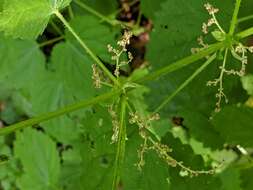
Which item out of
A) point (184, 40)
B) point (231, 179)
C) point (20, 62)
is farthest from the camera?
point (20, 62)

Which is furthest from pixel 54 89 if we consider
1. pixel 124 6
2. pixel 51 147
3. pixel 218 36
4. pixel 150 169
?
pixel 218 36

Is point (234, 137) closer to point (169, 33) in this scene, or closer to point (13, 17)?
point (169, 33)

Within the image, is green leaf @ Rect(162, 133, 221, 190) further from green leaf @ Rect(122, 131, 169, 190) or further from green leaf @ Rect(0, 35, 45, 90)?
green leaf @ Rect(0, 35, 45, 90)

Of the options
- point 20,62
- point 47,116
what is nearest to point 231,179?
point 47,116

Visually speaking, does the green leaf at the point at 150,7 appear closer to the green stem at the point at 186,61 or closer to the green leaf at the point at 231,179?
the green leaf at the point at 231,179

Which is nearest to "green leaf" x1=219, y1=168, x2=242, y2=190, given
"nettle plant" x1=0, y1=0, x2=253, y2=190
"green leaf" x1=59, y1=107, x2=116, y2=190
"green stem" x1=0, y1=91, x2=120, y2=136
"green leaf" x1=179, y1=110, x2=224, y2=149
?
"nettle plant" x1=0, y1=0, x2=253, y2=190

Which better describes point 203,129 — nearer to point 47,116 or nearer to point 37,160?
point 47,116
